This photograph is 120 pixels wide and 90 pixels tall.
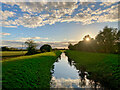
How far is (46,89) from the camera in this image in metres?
7.29

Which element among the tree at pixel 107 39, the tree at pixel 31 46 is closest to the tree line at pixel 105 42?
the tree at pixel 107 39

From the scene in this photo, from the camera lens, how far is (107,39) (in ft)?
148

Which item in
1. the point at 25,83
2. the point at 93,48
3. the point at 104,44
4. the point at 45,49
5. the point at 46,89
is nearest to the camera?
the point at 25,83

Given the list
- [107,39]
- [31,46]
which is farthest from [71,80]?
[107,39]

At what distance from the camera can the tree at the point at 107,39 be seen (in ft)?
143

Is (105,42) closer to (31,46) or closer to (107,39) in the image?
(107,39)

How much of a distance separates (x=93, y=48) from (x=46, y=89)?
39.3m

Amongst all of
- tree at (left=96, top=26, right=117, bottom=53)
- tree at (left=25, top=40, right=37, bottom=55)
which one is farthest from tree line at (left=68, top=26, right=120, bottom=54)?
tree at (left=25, top=40, right=37, bottom=55)

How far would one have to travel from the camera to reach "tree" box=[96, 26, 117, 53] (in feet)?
143

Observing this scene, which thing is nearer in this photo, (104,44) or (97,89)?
(97,89)

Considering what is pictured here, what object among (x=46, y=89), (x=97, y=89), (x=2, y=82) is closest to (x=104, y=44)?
(x=97, y=89)

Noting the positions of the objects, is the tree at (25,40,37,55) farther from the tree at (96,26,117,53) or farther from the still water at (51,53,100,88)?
the tree at (96,26,117,53)

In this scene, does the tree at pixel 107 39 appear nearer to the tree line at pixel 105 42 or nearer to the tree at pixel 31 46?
the tree line at pixel 105 42

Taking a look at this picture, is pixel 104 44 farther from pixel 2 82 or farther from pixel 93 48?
pixel 2 82
